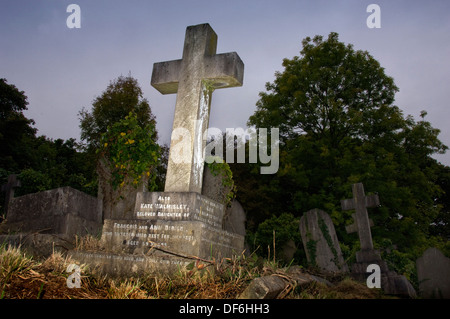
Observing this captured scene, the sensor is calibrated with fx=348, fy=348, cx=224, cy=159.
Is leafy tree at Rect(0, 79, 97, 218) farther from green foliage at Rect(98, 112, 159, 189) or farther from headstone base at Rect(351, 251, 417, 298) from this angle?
headstone base at Rect(351, 251, 417, 298)

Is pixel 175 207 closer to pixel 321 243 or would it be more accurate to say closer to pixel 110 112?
pixel 321 243

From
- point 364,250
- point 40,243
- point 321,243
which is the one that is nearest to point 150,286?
point 40,243

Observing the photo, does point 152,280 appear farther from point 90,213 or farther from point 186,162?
point 90,213

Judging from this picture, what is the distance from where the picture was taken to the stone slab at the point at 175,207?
16.2 feet

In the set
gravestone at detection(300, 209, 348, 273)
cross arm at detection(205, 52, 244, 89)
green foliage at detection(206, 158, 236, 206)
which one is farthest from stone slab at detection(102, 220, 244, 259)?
gravestone at detection(300, 209, 348, 273)

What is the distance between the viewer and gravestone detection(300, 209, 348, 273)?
10.5 meters

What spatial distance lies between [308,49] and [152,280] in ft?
60.6

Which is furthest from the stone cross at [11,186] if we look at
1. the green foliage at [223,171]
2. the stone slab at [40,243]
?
the green foliage at [223,171]

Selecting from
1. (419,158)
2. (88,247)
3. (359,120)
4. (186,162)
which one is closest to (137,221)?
(88,247)

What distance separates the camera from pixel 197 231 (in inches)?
178

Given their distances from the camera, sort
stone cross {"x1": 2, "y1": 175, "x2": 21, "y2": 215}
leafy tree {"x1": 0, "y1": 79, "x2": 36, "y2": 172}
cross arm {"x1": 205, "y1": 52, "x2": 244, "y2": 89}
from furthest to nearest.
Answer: leafy tree {"x1": 0, "y1": 79, "x2": 36, "y2": 172} < stone cross {"x1": 2, "y1": 175, "x2": 21, "y2": 215} < cross arm {"x1": 205, "y1": 52, "x2": 244, "y2": 89}

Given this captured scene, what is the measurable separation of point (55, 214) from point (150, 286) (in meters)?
4.07

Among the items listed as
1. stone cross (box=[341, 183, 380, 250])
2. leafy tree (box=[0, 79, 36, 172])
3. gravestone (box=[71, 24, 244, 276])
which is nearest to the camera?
gravestone (box=[71, 24, 244, 276])

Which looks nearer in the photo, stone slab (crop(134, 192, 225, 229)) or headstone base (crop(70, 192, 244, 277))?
headstone base (crop(70, 192, 244, 277))
